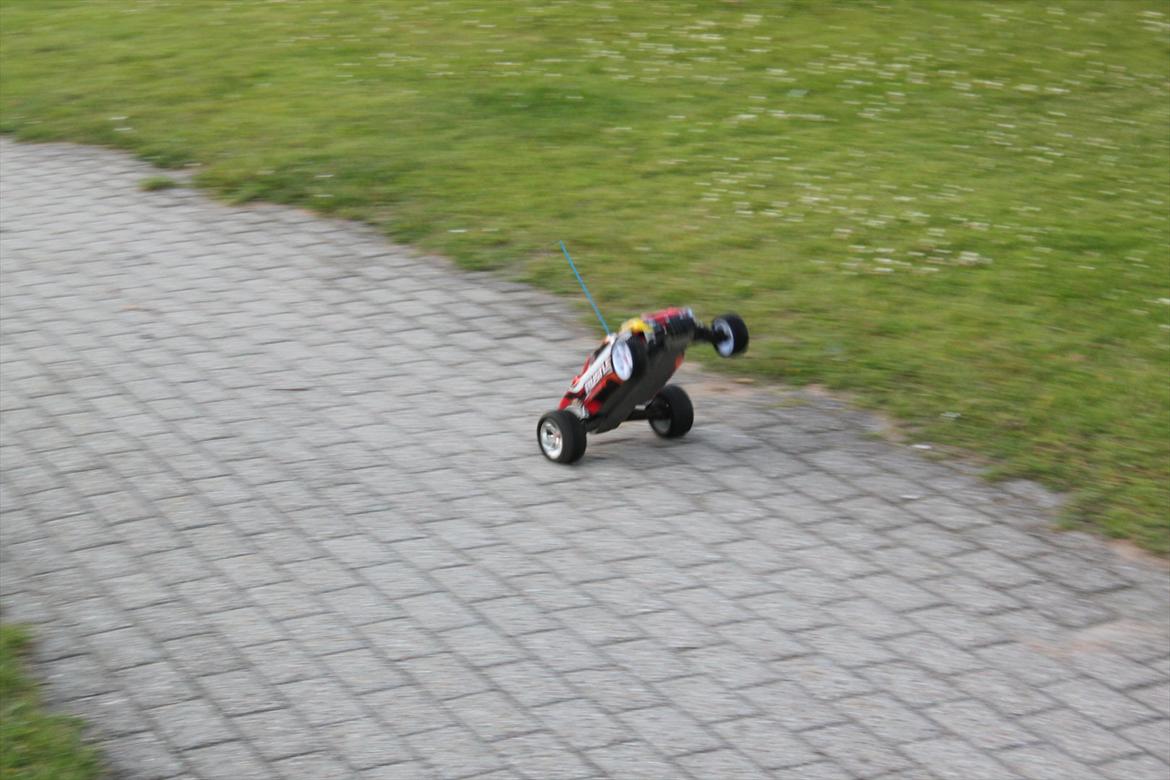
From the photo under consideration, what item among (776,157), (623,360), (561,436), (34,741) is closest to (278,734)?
(34,741)

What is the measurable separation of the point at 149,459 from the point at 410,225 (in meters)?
3.38

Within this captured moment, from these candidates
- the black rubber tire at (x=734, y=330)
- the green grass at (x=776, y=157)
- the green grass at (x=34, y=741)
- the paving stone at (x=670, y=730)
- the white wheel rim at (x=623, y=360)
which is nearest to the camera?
the green grass at (x=34, y=741)

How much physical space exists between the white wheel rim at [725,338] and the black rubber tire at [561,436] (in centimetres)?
78

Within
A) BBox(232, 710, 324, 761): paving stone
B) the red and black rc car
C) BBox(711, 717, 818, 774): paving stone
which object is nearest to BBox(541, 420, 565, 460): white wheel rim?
the red and black rc car

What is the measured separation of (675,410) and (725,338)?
21.6 inches

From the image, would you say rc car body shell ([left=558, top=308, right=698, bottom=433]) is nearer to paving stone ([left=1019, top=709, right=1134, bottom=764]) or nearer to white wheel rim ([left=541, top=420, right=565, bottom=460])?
white wheel rim ([left=541, top=420, right=565, bottom=460])

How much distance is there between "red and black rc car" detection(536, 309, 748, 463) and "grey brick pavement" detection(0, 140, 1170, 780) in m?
0.20

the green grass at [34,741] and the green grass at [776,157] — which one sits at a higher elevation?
the green grass at [776,157]

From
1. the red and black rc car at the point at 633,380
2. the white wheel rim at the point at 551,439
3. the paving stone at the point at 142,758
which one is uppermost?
the red and black rc car at the point at 633,380

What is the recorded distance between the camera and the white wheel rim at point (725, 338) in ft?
21.1

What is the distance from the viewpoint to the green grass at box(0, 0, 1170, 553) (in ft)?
24.7

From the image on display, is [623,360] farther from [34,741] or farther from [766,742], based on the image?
[34,741]

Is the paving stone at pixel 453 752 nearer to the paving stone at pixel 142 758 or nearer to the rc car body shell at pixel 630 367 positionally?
the paving stone at pixel 142 758

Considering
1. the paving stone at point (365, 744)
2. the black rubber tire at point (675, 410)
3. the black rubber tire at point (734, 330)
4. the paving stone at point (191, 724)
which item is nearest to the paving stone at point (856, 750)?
the paving stone at point (365, 744)
